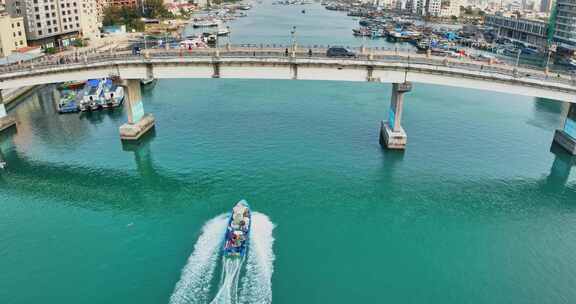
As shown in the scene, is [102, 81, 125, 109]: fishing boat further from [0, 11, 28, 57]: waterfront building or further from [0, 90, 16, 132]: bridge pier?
[0, 11, 28, 57]: waterfront building

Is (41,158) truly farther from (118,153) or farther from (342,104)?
(342,104)

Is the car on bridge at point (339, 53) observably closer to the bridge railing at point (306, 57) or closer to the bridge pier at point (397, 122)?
the bridge railing at point (306, 57)

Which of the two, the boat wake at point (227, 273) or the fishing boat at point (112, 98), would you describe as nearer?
the boat wake at point (227, 273)

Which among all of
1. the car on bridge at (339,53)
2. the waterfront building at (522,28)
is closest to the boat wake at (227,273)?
the car on bridge at (339,53)

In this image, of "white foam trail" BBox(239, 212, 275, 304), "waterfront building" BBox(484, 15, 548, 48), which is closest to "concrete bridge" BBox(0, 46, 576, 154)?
"white foam trail" BBox(239, 212, 275, 304)

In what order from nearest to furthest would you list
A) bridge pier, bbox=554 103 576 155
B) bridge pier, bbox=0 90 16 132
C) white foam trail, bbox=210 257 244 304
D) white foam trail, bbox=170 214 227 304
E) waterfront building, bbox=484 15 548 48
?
white foam trail, bbox=210 257 244 304 → white foam trail, bbox=170 214 227 304 → bridge pier, bbox=554 103 576 155 → bridge pier, bbox=0 90 16 132 → waterfront building, bbox=484 15 548 48
